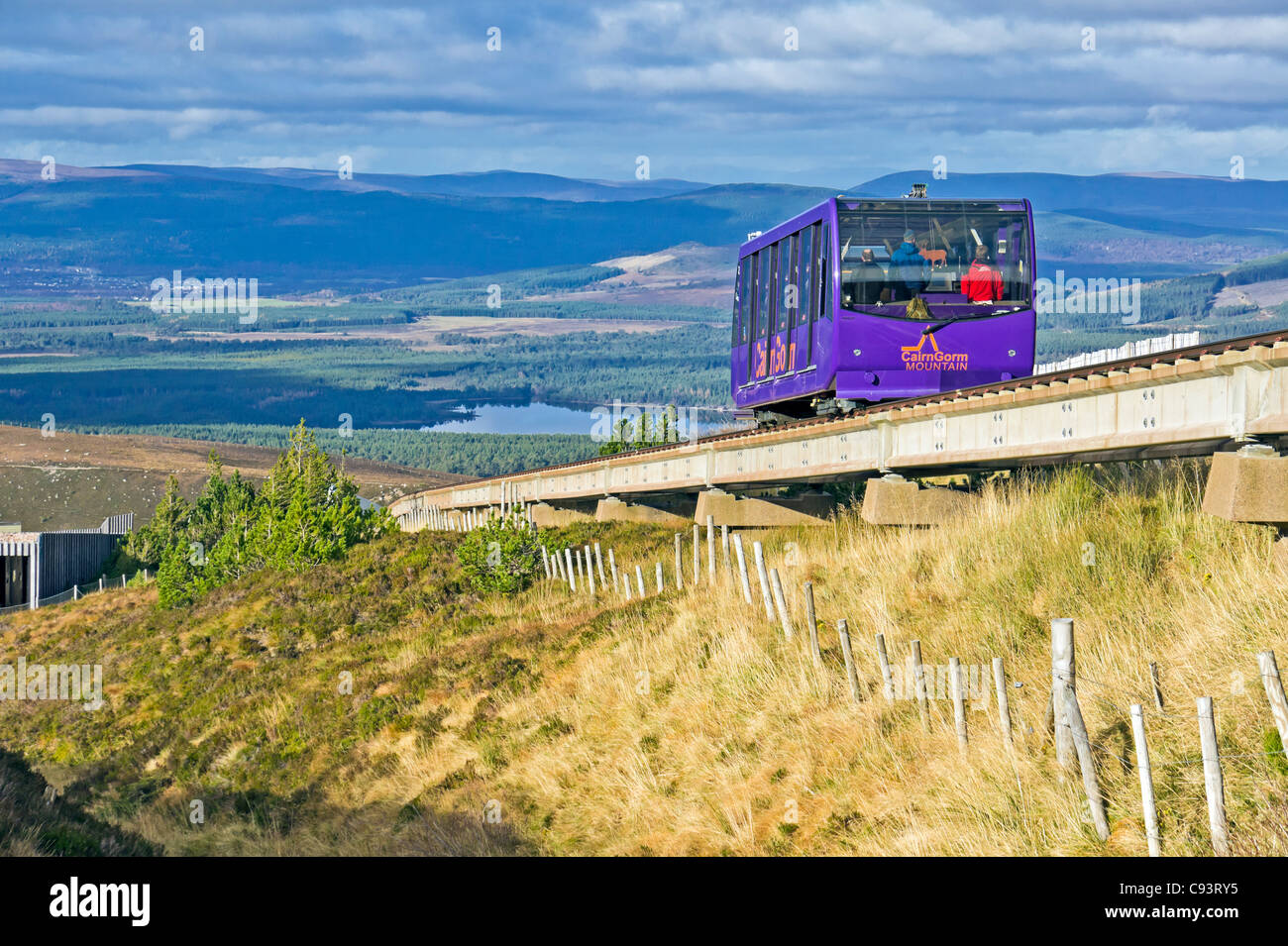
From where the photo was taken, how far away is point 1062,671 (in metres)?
10.3

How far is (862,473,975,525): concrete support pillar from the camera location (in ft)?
65.4

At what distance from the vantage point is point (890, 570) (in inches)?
701

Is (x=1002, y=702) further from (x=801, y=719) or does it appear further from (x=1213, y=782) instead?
(x=801, y=719)

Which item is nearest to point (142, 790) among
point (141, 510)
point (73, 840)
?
point (73, 840)

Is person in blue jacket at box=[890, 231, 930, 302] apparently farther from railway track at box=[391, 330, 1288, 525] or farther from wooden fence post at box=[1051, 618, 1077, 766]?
wooden fence post at box=[1051, 618, 1077, 766]

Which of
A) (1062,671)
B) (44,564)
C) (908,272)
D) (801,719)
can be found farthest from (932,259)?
(44,564)

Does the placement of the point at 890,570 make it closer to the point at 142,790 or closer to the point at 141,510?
the point at 142,790

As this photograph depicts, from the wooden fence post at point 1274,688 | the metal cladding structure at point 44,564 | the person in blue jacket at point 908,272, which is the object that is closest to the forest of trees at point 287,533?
the metal cladding structure at point 44,564

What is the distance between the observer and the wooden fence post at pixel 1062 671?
403 inches

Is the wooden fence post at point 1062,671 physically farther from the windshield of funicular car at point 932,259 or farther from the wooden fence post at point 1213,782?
the windshield of funicular car at point 932,259

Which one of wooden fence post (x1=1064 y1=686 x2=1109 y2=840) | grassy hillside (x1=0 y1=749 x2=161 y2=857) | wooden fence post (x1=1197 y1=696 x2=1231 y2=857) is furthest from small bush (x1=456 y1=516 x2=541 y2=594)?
wooden fence post (x1=1197 y1=696 x2=1231 y2=857)

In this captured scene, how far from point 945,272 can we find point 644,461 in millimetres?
10942

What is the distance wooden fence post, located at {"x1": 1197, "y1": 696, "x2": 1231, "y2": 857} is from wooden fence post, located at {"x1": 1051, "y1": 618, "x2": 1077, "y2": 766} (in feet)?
4.75
